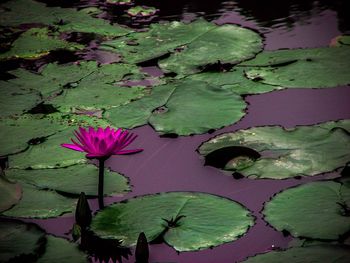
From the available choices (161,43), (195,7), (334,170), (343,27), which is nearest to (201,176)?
(334,170)

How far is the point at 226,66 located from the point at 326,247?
1658 millimetres

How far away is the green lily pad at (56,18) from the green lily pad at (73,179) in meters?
1.80

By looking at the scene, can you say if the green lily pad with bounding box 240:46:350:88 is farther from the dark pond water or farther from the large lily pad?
the large lily pad

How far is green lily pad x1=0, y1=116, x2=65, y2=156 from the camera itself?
2332 mm

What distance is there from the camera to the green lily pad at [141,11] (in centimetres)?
419

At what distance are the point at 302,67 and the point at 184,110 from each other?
799 millimetres

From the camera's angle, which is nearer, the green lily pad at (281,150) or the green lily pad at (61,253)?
the green lily pad at (61,253)

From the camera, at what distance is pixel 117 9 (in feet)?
14.6

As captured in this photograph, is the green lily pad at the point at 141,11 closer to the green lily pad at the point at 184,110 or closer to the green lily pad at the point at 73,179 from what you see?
the green lily pad at the point at 184,110

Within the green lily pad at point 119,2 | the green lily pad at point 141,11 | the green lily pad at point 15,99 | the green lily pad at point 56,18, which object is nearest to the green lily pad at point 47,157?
the green lily pad at point 15,99

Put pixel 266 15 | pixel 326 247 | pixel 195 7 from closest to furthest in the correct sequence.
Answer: pixel 326 247 < pixel 266 15 < pixel 195 7

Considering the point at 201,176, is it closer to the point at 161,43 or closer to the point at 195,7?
the point at 161,43

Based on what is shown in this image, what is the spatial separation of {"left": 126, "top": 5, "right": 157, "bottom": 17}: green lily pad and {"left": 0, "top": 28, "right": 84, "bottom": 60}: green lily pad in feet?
2.32

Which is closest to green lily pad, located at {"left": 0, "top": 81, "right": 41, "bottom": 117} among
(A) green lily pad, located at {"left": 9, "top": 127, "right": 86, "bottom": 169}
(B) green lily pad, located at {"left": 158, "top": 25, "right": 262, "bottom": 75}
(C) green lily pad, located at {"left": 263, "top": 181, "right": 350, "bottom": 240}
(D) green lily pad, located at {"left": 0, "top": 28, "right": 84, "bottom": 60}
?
(A) green lily pad, located at {"left": 9, "top": 127, "right": 86, "bottom": 169}
